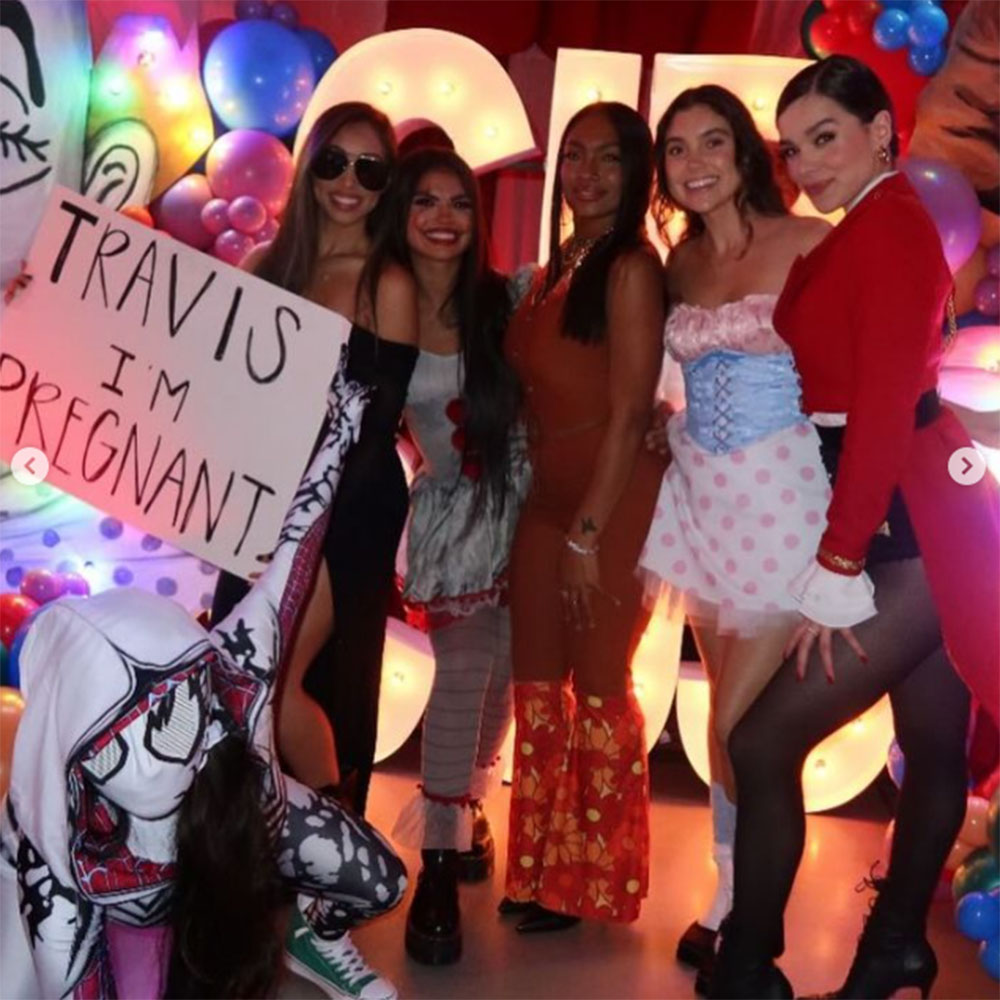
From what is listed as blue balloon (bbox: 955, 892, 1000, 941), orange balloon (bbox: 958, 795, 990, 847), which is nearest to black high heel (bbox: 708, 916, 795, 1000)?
A: blue balloon (bbox: 955, 892, 1000, 941)

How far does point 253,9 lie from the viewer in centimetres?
305

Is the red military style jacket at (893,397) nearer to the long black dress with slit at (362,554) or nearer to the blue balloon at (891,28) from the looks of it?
the long black dress with slit at (362,554)

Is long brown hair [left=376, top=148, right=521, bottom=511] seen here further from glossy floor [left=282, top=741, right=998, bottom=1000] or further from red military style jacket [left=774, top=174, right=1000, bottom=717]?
glossy floor [left=282, top=741, right=998, bottom=1000]

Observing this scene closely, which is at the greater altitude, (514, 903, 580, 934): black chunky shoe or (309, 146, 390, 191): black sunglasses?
(309, 146, 390, 191): black sunglasses

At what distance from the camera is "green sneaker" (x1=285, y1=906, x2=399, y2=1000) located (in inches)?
92.7

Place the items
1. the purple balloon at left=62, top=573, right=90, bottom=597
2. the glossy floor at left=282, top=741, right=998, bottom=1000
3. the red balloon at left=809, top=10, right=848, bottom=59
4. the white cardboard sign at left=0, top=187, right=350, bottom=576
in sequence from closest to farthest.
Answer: the white cardboard sign at left=0, top=187, right=350, bottom=576 < the glossy floor at left=282, top=741, right=998, bottom=1000 < the red balloon at left=809, top=10, right=848, bottom=59 < the purple balloon at left=62, top=573, right=90, bottom=597

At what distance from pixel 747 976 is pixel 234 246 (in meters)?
1.82

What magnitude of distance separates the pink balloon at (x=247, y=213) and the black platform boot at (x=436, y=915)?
138 centimetres

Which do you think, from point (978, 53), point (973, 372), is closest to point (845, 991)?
point (973, 372)

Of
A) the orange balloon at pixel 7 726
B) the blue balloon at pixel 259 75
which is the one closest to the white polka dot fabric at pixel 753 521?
the blue balloon at pixel 259 75

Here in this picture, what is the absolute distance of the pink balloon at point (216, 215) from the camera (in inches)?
118

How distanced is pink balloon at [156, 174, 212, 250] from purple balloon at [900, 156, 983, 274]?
1499mm

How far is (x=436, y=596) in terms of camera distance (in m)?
2.70

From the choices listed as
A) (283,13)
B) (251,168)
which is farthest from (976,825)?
(283,13)
